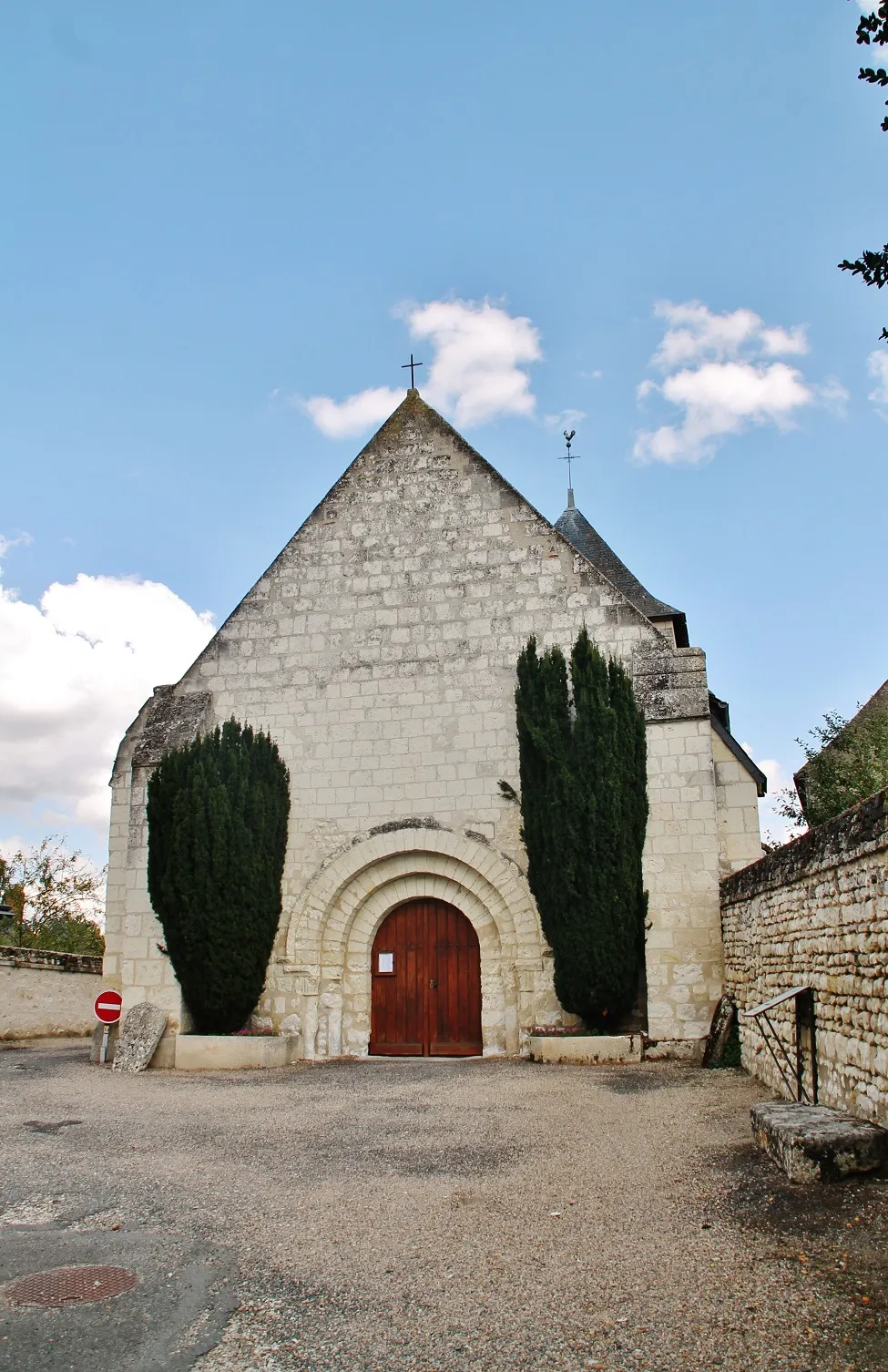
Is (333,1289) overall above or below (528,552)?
below

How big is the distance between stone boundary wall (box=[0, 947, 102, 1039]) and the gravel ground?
8887 mm

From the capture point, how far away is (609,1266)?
381cm

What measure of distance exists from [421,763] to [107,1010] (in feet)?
13.8

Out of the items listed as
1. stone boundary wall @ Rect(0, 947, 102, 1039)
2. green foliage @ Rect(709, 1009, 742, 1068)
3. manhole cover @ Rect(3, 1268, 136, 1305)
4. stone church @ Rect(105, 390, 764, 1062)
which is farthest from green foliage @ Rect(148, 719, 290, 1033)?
manhole cover @ Rect(3, 1268, 136, 1305)

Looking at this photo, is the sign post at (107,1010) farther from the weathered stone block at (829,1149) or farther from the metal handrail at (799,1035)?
the weathered stone block at (829,1149)

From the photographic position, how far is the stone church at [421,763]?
1044 centimetres

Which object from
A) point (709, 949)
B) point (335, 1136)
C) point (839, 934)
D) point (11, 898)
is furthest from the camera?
point (11, 898)

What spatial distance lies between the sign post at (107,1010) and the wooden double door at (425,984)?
8.83 ft

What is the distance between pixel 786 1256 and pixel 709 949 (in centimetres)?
628

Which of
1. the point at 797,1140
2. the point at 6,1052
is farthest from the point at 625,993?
the point at 6,1052

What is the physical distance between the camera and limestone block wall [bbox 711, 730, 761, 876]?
10562mm

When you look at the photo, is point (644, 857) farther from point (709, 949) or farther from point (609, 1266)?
point (609, 1266)

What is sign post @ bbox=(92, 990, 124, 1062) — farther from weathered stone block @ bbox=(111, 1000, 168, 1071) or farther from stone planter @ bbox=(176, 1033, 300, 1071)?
stone planter @ bbox=(176, 1033, 300, 1071)

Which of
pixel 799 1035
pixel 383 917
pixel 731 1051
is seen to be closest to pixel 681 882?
pixel 731 1051
